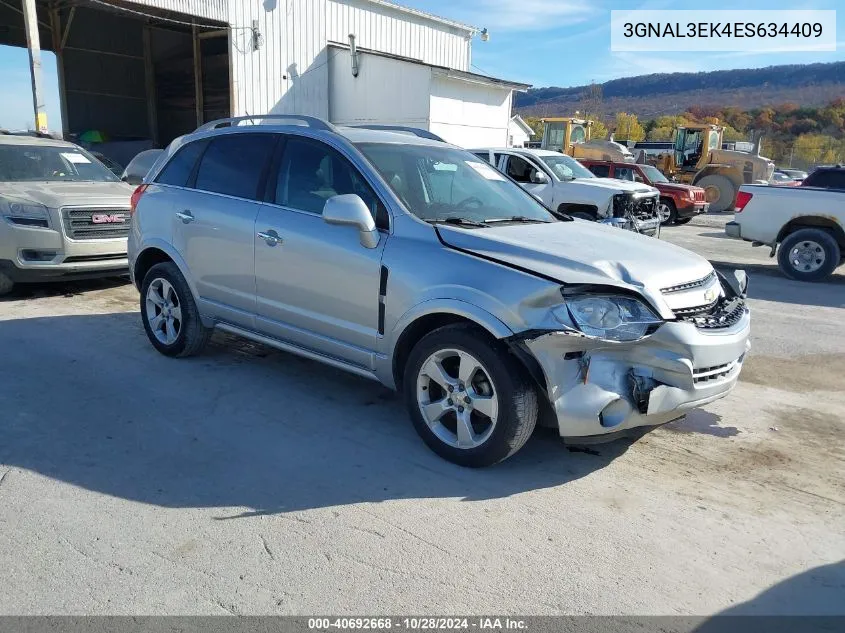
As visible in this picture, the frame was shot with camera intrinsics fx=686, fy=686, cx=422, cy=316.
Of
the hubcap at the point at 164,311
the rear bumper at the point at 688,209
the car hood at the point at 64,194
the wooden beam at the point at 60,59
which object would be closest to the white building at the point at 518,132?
the rear bumper at the point at 688,209

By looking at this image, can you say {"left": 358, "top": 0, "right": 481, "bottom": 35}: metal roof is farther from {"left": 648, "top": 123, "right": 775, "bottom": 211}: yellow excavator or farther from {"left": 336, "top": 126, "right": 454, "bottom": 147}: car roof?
{"left": 336, "top": 126, "right": 454, "bottom": 147}: car roof

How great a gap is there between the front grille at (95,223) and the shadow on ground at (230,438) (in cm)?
231

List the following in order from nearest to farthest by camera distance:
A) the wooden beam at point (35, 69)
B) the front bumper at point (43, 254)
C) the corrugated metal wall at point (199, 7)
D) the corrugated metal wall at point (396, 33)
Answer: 1. the front bumper at point (43, 254)
2. the wooden beam at point (35, 69)
3. the corrugated metal wall at point (199, 7)
4. the corrugated metal wall at point (396, 33)

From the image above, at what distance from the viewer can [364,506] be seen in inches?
134

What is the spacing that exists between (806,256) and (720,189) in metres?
15.2

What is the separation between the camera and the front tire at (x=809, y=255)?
34.1 ft

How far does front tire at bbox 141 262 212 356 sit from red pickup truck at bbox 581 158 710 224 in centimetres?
1490

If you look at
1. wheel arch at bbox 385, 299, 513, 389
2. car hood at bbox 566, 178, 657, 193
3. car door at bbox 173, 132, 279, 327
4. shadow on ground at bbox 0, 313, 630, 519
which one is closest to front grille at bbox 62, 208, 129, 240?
shadow on ground at bbox 0, 313, 630, 519

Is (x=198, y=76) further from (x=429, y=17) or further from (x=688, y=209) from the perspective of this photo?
(x=688, y=209)

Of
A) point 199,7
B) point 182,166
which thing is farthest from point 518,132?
point 182,166

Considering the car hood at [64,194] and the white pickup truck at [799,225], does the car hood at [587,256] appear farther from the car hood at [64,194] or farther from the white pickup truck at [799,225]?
the white pickup truck at [799,225]

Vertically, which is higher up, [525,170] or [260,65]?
[260,65]

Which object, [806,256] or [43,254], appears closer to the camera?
[43,254]

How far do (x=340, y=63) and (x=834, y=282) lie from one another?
17187mm
